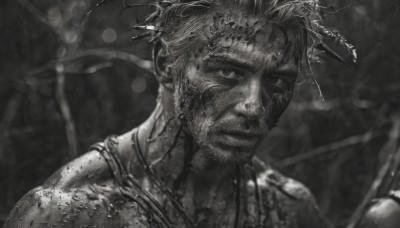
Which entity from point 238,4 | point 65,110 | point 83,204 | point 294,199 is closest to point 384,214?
point 294,199

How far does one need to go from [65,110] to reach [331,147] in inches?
82.8

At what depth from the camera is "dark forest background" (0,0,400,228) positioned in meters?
4.57

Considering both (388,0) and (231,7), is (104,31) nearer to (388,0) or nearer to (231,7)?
(388,0)

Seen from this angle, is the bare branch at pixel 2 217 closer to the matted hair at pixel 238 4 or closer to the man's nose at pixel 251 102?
the matted hair at pixel 238 4

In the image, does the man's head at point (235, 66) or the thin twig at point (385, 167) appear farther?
the thin twig at point (385, 167)

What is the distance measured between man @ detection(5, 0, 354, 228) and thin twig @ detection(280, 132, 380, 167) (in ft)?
8.73

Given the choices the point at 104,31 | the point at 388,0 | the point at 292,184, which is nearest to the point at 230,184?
the point at 292,184

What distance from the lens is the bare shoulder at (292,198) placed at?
287cm

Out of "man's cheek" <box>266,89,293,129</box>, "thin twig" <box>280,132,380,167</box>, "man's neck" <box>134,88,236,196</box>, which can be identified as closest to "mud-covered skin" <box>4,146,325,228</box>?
"man's neck" <box>134,88,236,196</box>

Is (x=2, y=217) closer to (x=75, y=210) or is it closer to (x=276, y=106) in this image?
(x=75, y=210)

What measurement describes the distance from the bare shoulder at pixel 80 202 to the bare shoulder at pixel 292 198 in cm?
68

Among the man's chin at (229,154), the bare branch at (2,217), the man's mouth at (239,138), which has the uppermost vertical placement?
the man's mouth at (239,138)

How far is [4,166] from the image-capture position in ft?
14.9

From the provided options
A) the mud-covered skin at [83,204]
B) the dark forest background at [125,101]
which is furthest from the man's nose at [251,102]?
the dark forest background at [125,101]
